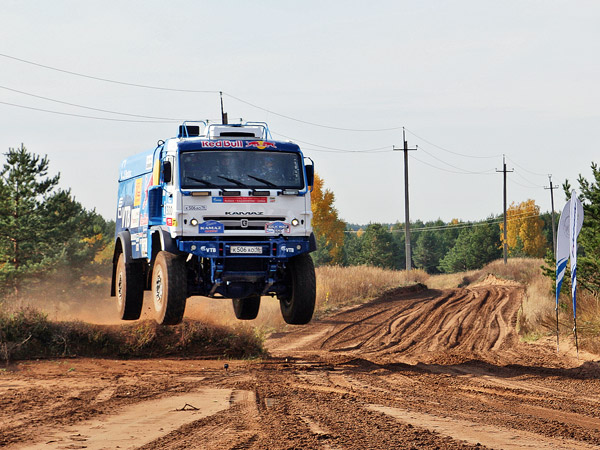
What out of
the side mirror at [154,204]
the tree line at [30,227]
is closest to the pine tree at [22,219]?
the tree line at [30,227]

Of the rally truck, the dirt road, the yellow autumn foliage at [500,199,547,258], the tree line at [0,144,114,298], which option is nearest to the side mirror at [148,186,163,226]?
the rally truck

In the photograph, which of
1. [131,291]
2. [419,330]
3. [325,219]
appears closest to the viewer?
[131,291]

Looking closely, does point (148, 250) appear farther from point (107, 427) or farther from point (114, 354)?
point (114, 354)

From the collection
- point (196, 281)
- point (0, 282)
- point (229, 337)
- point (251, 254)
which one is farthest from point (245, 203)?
point (0, 282)

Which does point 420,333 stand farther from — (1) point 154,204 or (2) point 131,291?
(1) point 154,204

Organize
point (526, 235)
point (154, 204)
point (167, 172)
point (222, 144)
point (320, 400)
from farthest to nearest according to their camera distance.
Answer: point (526, 235) < point (154, 204) < point (222, 144) < point (167, 172) < point (320, 400)

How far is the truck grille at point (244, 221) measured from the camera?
14172mm

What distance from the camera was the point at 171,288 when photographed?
45.9ft

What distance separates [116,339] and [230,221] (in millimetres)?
8546

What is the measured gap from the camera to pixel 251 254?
561 inches

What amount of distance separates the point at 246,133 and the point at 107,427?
6.55 m

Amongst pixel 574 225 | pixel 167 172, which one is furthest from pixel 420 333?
pixel 167 172

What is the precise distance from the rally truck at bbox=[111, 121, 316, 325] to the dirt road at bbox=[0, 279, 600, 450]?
195 centimetres

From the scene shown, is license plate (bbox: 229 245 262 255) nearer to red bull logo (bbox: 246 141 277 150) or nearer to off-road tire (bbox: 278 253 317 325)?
off-road tire (bbox: 278 253 317 325)
